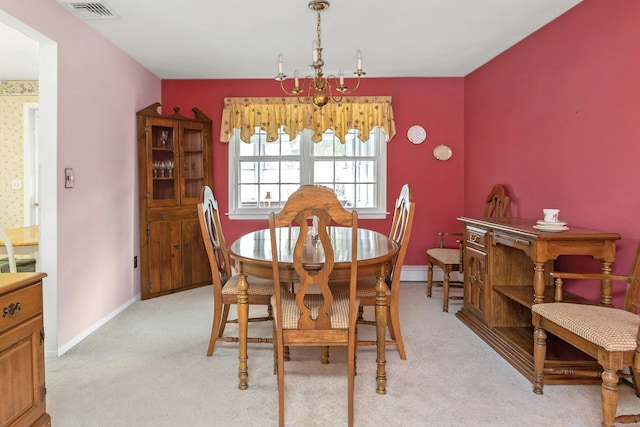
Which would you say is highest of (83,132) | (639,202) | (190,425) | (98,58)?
(98,58)

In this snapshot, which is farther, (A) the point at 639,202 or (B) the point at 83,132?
(B) the point at 83,132

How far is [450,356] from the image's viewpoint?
2590 millimetres

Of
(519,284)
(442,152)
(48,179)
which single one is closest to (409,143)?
(442,152)

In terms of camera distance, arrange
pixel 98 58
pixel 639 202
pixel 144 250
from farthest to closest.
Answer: pixel 144 250
pixel 98 58
pixel 639 202

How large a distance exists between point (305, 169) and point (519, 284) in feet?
8.82

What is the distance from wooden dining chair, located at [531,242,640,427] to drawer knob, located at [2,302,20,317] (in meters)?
2.40

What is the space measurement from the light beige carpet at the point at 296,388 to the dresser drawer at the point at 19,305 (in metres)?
0.69

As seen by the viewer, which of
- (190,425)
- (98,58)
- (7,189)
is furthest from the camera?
(7,189)

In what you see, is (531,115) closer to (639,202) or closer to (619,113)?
(619,113)

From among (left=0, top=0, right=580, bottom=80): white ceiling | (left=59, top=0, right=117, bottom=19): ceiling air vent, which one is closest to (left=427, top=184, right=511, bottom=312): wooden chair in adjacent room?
(left=0, top=0, right=580, bottom=80): white ceiling

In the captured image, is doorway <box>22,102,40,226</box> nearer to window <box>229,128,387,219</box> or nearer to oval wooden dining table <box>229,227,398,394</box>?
window <box>229,128,387,219</box>

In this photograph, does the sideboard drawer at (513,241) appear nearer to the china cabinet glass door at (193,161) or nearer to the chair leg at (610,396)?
the chair leg at (610,396)

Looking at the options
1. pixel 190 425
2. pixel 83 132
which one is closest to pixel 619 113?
pixel 190 425

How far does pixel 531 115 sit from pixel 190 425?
3372 mm
